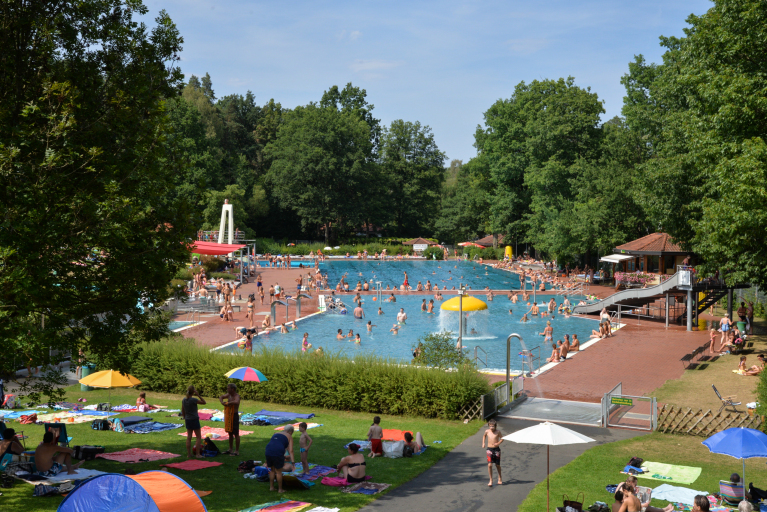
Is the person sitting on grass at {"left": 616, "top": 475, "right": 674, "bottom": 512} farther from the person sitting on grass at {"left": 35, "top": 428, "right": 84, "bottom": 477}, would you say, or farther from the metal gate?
the person sitting on grass at {"left": 35, "top": 428, "right": 84, "bottom": 477}

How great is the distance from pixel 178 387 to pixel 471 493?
11.9 metres

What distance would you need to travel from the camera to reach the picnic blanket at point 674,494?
35.5 feet

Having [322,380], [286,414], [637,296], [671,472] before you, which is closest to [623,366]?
[637,296]

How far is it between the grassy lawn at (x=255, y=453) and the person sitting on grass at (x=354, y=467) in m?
0.36

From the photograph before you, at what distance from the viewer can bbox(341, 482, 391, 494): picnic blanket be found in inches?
457

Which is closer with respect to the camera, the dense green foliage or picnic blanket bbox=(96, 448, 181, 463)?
the dense green foliage

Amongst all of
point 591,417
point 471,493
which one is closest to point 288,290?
point 591,417

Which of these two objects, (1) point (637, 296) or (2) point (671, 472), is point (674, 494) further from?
(1) point (637, 296)

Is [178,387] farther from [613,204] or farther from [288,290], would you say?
[613,204]

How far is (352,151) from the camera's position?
278 ft

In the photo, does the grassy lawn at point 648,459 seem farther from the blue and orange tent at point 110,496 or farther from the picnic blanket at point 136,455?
the picnic blanket at point 136,455

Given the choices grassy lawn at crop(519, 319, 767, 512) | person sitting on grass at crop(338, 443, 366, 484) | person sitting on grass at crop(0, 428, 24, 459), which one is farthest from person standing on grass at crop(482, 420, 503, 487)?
person sitting on grass at crop(0, 428, 24, 459)

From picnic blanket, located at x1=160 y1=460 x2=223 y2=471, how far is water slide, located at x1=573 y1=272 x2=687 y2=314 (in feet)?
79.0

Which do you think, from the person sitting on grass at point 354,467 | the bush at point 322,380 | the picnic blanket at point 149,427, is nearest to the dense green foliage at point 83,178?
the person sitting on grass at point 354,467
